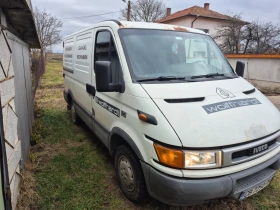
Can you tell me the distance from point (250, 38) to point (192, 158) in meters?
17.4

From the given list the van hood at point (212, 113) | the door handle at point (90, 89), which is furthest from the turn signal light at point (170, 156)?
the door handle at point (90, 89)

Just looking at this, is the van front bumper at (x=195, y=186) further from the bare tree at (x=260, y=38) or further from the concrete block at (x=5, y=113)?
the bare tree at (x=260, y=38)

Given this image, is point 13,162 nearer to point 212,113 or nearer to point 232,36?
point 212,113

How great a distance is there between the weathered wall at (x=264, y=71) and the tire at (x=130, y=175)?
427 inches

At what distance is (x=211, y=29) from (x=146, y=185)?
29.8 m

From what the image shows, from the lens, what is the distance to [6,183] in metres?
2.20

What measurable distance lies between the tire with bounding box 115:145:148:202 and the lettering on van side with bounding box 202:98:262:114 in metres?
0.98

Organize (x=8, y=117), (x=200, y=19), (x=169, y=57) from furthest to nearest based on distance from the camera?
(x=200, y=19) → (x=169, y=57) → (x=8, y=117)

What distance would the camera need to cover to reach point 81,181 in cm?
333

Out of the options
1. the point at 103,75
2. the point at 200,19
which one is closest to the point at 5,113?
the point at 103,75

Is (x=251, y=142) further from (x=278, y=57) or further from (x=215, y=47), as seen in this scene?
(x=278, y=57)

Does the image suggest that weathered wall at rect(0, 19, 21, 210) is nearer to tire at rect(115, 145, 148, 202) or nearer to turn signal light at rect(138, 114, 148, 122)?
tire at rect(115, 145, 148, 202)

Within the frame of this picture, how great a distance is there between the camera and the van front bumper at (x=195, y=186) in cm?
209

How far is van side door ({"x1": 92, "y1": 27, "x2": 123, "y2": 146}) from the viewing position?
2.95 metres
